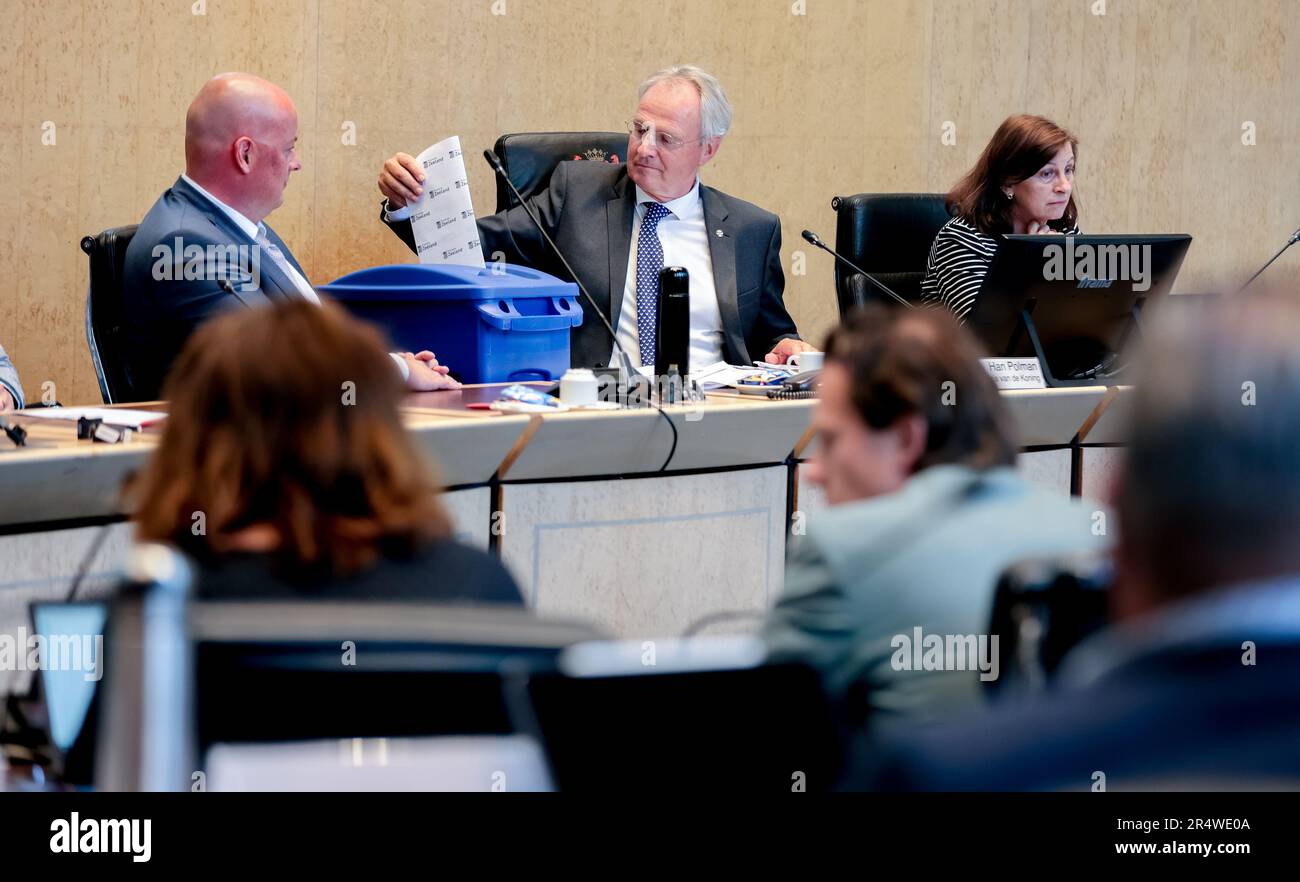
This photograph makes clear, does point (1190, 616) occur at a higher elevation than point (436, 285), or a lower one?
lower

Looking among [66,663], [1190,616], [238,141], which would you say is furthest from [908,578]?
[238,141]

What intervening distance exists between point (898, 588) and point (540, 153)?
113 inches

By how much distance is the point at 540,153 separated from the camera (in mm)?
4074

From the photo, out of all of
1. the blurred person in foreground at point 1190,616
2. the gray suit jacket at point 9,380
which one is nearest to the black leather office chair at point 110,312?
the gray suit jacket at point 9,380

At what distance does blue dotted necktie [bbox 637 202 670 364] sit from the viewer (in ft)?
12.8

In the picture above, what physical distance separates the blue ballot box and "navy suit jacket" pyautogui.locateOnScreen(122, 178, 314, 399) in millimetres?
243

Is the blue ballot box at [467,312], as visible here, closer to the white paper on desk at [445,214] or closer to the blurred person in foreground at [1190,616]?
the white paper on desk at [445,214]

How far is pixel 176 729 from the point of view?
1192 millimetres

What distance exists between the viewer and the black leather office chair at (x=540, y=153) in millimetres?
4047

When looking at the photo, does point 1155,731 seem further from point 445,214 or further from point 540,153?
point 540,153

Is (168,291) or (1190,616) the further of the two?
(168,291)

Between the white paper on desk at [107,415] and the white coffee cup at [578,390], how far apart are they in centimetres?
74

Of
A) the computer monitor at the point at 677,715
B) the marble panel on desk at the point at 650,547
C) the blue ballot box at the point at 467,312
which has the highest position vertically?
the blue ballot box at the point at 467,312
